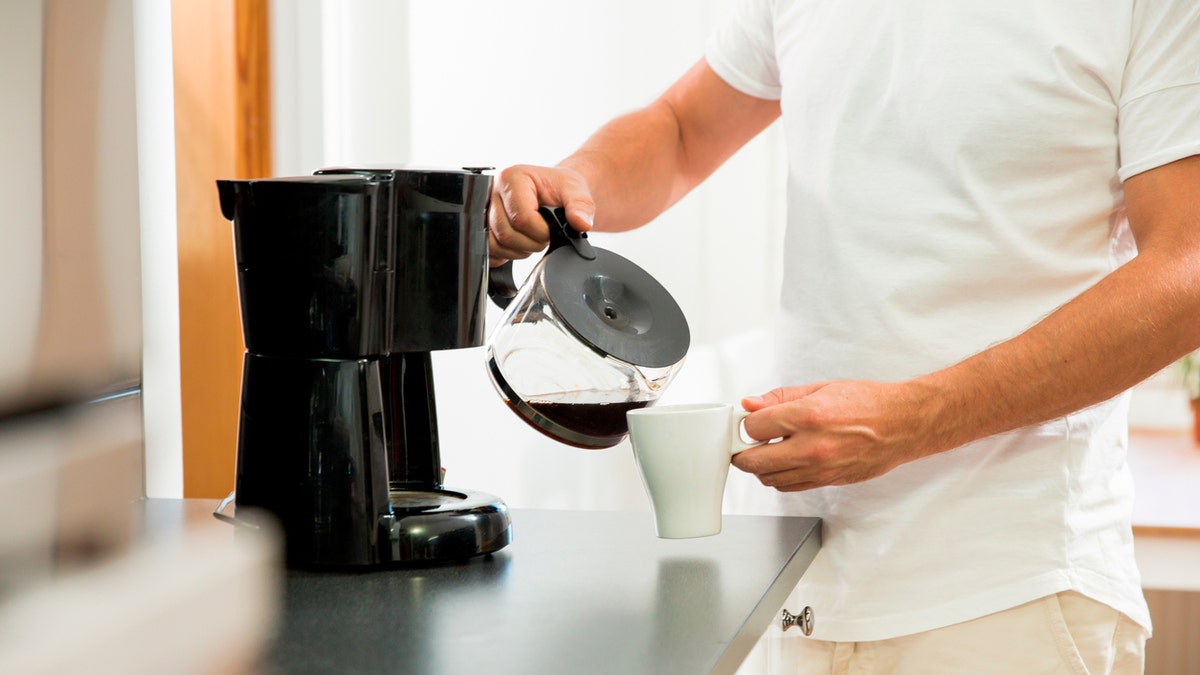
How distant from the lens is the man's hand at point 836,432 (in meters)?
0.89

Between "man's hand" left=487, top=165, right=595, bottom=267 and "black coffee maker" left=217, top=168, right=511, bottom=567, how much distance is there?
8cm

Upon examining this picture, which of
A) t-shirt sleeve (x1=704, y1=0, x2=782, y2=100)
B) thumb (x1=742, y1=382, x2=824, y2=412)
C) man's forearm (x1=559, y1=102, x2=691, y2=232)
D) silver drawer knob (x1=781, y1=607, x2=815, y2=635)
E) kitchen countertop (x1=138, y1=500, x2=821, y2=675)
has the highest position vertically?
t-shirt sleeve (x1=704, y1=0, x2=782, y2=100)

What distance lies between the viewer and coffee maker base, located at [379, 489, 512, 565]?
33.2 inches

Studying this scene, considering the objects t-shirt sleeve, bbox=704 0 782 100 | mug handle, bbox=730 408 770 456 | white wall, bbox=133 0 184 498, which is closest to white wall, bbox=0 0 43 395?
white wall, bbox=133 0 184 498

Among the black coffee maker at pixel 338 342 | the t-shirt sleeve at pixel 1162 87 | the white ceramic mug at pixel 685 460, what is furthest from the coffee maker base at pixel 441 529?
the t-shirt sleeve at pixel 1162 87

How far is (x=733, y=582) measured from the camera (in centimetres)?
82

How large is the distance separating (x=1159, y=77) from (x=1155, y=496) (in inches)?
67.6

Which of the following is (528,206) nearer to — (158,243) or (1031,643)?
(158,243)

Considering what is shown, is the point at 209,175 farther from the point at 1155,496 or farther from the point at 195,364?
the point at 1155,496

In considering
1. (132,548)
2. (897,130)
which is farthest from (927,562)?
(132,548)

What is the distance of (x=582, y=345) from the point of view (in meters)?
0.84

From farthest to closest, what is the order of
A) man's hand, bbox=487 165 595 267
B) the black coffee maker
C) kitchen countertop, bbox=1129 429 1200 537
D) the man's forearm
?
kitchen countertop, bbox=1129 429 1200 537, the man's forearm, man's hand, bbox=487 165 595 267, the black coffee maker

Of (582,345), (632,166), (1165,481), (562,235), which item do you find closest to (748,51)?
(632,166)

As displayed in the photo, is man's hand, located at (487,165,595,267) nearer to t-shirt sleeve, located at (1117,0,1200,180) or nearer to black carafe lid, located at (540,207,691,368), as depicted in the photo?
black carafe lid, located at (540,207,691,368)
